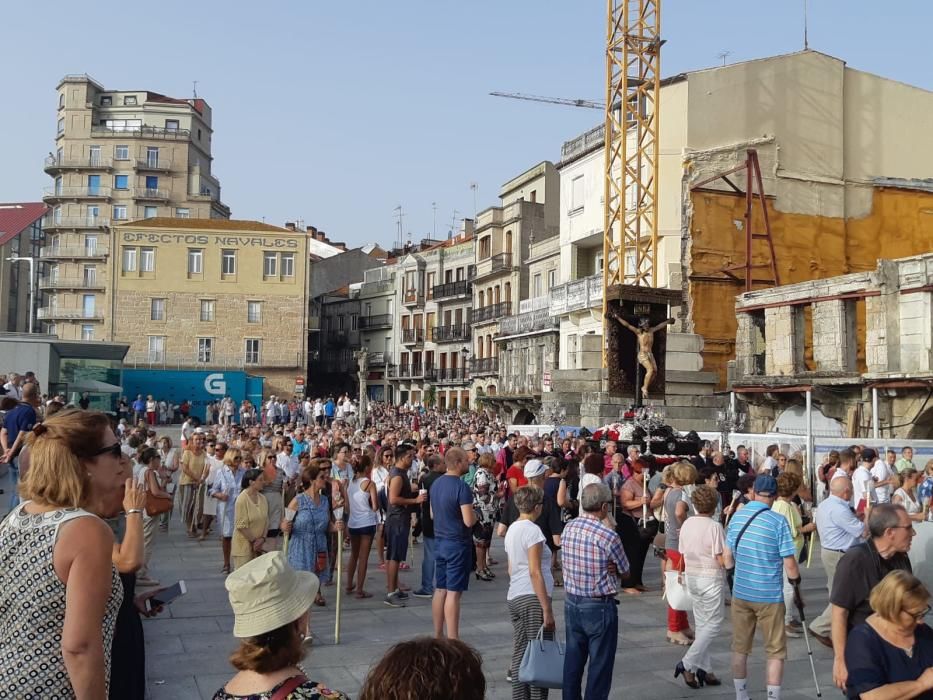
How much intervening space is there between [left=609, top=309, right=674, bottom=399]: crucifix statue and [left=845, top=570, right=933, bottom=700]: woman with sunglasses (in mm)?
23705

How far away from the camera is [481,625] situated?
30.7 ft

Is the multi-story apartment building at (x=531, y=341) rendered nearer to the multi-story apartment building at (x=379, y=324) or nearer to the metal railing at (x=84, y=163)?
the multi-story apartment building at (x=379, y=324)

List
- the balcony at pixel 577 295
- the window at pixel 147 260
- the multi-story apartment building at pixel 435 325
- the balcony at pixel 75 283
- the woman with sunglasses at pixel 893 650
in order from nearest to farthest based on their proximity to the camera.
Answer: the woman with sunglasses at pixel 893 650, the balcony at pixel 577 295, the window at pixel 147 260, the multi-story apartment building at pixel 435 325, the balcony at pixel 75 283

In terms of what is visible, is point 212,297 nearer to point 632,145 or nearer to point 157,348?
point 157,348

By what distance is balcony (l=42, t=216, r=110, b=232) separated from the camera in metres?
69.0

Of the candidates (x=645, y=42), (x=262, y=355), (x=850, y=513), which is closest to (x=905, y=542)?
(x=850, y=513)

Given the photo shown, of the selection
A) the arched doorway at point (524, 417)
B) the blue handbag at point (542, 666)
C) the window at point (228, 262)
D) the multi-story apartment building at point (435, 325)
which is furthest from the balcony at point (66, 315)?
the blue handbag at point (542, 666)

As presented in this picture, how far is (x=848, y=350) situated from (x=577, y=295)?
19.2 meters

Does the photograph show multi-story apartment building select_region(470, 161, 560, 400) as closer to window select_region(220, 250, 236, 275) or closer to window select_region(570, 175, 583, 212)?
window select_region(570, 175, 583, 212)

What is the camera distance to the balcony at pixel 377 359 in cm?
7169

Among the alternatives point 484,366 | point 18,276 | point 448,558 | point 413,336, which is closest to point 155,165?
point 18,276

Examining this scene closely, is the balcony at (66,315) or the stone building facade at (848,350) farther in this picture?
the balcony at (66,315)

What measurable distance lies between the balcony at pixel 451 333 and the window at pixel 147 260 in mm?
19478

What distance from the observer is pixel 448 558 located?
782cm
